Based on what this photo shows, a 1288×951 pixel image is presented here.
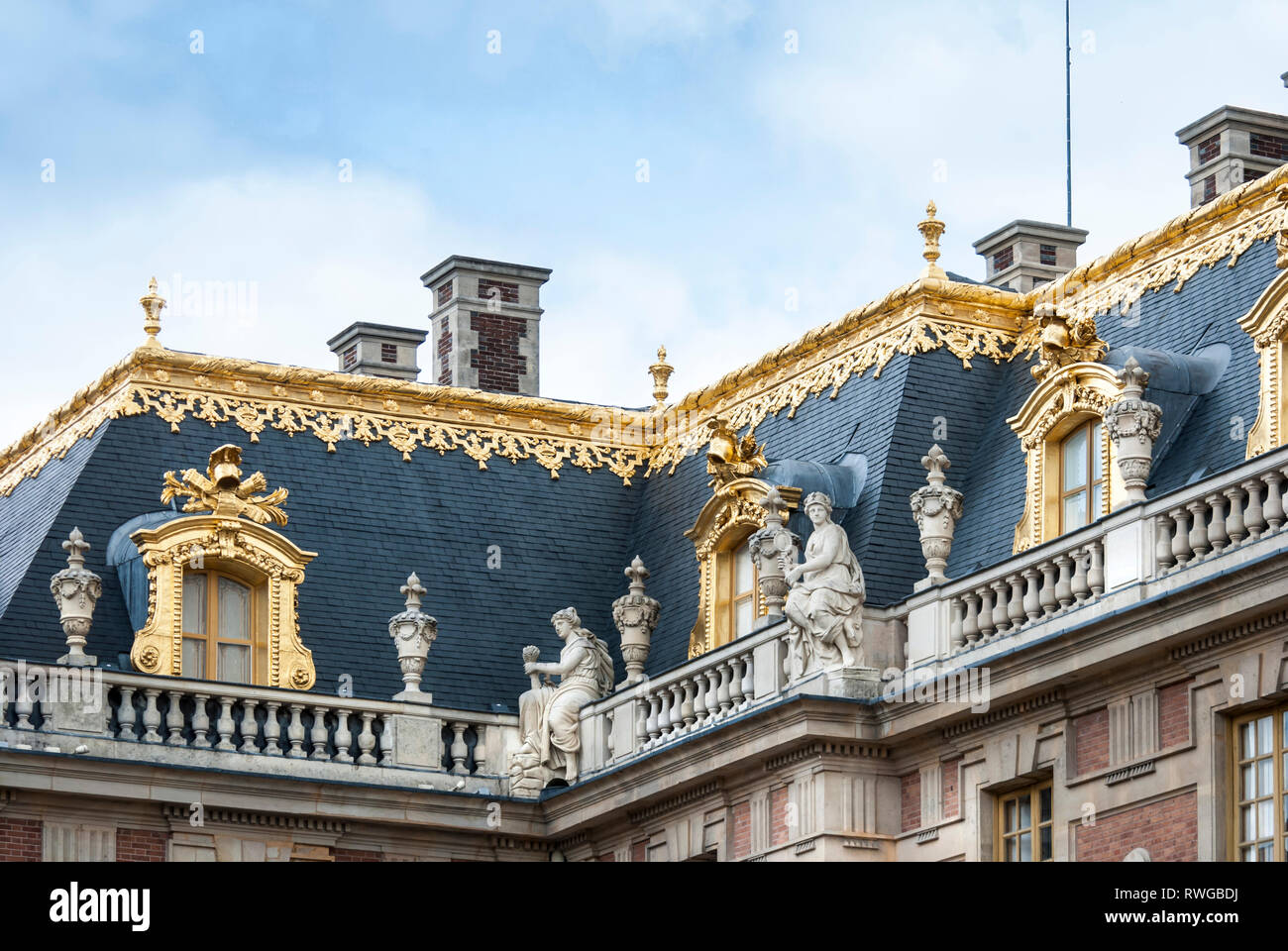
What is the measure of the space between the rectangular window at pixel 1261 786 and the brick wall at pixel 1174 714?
50 centimetres

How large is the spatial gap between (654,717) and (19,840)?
6.40 metres

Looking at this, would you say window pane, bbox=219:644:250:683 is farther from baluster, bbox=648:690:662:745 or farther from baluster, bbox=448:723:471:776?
baluster, bbox=648:690:662:745

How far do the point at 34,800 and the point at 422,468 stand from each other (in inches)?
294

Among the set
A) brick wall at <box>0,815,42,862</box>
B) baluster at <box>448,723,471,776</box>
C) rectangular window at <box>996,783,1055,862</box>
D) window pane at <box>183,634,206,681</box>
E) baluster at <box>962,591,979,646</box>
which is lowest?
rectangular window at <box>996,783,1055,862</box>

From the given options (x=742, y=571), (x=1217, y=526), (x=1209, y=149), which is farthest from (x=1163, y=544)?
(x=1209, y=149)

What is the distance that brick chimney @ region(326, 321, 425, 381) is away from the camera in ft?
172

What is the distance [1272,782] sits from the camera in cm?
3269

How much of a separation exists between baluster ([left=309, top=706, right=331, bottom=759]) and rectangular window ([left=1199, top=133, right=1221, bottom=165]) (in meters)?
12.0

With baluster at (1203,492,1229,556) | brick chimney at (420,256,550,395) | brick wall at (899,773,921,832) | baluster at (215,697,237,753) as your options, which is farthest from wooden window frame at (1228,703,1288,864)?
brick chimney at (420,256,550,395)

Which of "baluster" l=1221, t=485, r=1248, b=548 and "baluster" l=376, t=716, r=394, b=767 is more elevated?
"baluster" l=1221, t=485, r=1248, b=548

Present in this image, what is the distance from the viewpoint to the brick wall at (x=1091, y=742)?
113ft

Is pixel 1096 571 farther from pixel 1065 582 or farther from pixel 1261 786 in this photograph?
pixel 1261 786

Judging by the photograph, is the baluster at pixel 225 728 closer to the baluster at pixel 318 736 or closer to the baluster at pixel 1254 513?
the baluster at pixel 318 736

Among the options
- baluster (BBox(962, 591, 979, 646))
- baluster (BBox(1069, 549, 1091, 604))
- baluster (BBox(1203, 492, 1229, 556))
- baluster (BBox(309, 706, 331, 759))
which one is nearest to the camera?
baluster (BBox(1203, 492, 1229, 556))
